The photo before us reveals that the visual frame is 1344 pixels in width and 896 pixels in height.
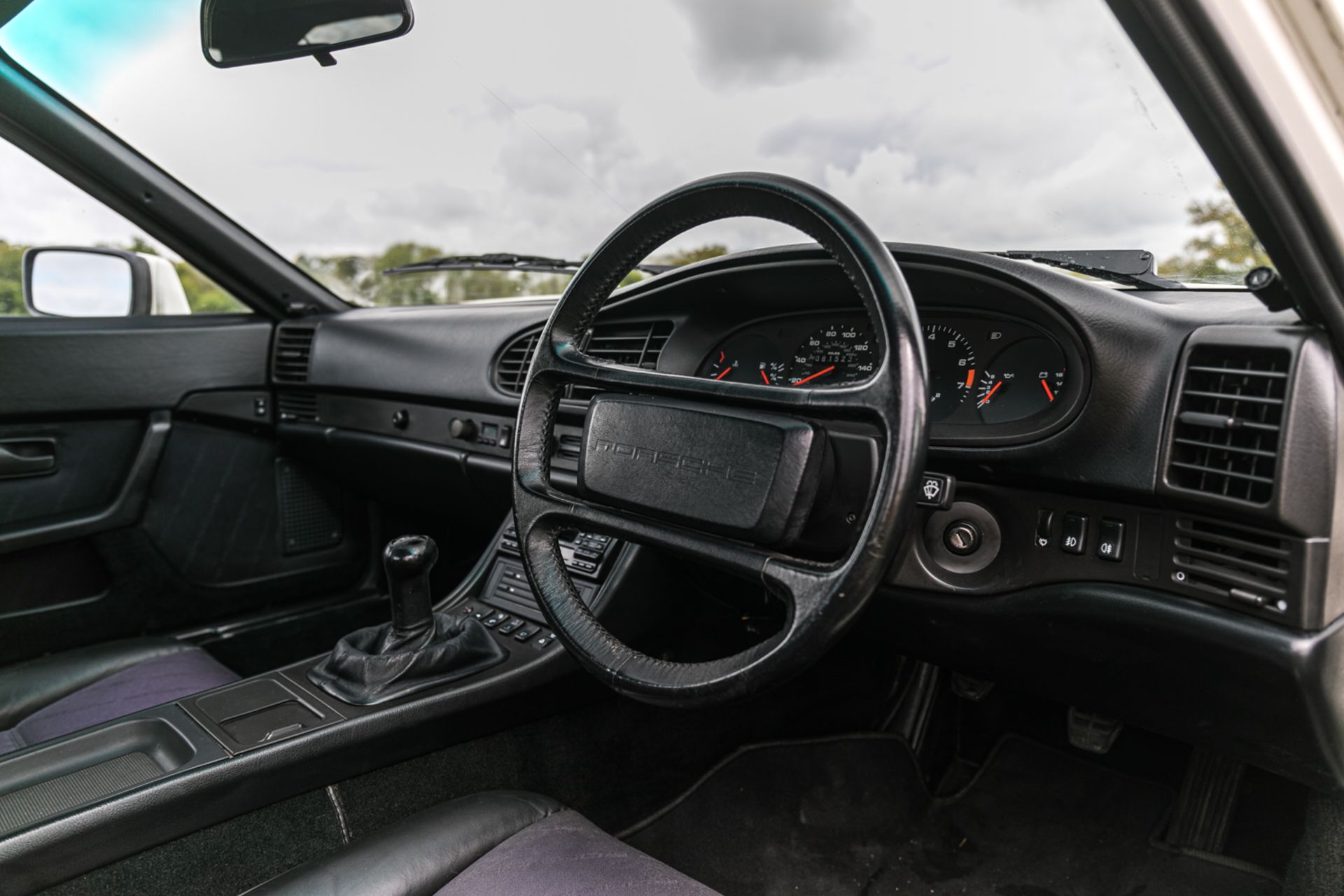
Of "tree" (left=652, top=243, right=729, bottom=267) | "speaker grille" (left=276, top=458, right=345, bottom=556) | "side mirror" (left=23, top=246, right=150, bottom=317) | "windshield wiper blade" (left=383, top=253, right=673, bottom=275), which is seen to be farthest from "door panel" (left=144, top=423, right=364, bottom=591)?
"tree" (left=652, top=243, right=729, bottom=267)

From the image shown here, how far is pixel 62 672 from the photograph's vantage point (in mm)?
1872

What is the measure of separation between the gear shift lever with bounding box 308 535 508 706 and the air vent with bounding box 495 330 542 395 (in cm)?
62

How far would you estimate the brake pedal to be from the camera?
1.80m

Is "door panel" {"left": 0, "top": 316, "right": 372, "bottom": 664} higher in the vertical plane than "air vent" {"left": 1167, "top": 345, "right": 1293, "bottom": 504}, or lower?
lower

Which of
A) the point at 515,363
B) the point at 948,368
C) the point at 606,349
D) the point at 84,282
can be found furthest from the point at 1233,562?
the point at 84,282

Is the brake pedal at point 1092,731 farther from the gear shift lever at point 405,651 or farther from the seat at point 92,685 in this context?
the seat at point 92,685

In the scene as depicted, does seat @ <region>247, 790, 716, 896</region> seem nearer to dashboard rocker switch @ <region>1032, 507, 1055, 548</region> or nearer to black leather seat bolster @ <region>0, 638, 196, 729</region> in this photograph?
dashboard rocker switch @ <region>1032, 507, 1055, 548</region>

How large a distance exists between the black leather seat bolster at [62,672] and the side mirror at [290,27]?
4.19 ft

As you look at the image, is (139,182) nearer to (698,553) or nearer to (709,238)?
(709,238)

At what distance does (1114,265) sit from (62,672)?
212 centimetres

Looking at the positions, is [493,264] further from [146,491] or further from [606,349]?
[146,491]

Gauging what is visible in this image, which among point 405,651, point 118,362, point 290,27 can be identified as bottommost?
point 405,651

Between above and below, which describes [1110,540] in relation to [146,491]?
above

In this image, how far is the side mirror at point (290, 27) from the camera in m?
1.79
